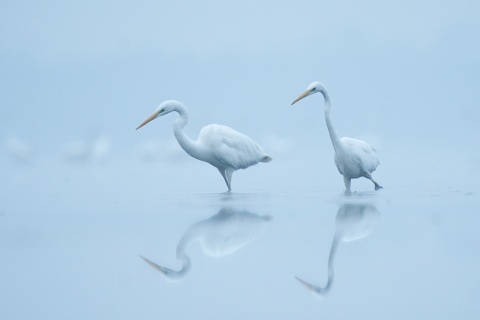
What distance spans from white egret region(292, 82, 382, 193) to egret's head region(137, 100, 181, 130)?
7.82ft

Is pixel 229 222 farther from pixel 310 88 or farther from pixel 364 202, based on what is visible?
pixel 310 88

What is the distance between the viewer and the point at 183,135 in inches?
449

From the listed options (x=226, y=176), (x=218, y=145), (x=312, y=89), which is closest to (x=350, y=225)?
(x=218, y=145)

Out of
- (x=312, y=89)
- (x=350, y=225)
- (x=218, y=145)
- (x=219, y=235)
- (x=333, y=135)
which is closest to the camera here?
(x=219, y=235)

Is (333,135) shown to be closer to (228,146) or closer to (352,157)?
(352,157)

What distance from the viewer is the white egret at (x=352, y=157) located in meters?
10.7

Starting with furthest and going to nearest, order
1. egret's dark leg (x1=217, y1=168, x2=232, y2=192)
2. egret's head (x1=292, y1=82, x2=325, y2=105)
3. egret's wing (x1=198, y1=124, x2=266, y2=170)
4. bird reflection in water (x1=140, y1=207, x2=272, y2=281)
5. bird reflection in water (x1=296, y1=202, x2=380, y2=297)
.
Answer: egret's dark leg (x1=217, y1=168, x2=232, y2=192), egret's head (x1=292, y1=82, x2=325, y2=105), egret's wing (x1=198, y1=124, x2=266, y2=170), bird reflection in water (x1=140, y1=207, x2=272, y2=281), bird reflection in water (x1=296, y1=202, x2=380, y2=297)

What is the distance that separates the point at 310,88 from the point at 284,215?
3802mm

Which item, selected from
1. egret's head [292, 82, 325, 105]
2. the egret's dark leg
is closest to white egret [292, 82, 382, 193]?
egret's head [292, 82, 325, 105]

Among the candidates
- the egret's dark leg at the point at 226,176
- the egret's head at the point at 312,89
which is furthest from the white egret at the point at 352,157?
the egret's dark leg at the point at 226,176

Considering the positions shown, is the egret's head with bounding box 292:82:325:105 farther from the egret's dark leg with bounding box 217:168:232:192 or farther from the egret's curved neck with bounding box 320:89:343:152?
the egret's dark leg with bounding box 217:168:232:192

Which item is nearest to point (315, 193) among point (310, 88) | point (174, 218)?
point (310, 88)

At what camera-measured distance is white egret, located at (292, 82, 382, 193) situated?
1071 centimetres

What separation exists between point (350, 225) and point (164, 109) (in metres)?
5.46
